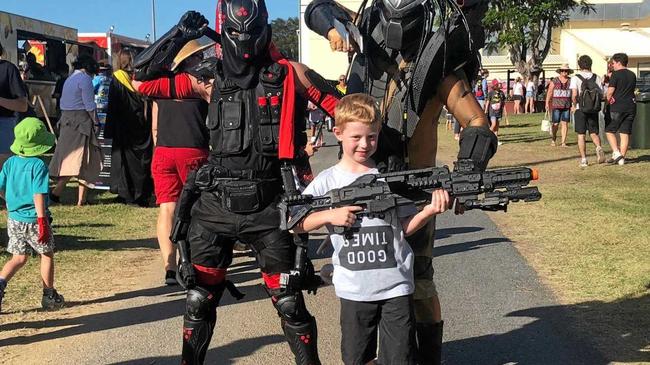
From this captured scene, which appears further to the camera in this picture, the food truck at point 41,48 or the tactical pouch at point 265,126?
the food truck at point 41,48

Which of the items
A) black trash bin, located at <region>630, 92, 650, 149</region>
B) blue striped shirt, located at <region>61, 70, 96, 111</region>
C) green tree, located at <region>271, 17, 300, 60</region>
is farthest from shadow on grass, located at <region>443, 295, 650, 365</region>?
green tree, located at <region>271, 17, 300, 60</region>

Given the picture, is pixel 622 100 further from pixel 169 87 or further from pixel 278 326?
pixel 169 87

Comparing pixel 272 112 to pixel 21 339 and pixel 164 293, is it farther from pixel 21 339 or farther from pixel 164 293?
pixel 164 293

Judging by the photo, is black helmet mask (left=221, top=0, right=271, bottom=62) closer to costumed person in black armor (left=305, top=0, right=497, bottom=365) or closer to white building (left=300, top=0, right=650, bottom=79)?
costumed person in black armor (left=305, top=0, right=497, bottom=365)

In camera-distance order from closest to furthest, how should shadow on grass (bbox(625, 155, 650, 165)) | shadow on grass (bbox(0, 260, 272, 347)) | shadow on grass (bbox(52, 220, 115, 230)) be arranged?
shadow on grass (bbox(0, 260, 272, 347))
shadow on grass (bbox(52, 220, 115, 230))
shadow on grass (bbox(625, 155, 650, 165))

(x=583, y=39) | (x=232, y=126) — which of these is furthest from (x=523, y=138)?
(x=583, y=39)

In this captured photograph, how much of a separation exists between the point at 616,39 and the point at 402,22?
4982 cm

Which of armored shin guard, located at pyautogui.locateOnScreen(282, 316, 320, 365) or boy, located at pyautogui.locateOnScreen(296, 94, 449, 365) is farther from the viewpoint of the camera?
armored shin guard, located at pyautogui.locateOnScreen(282, 316, 320, 365)

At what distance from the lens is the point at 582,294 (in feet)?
18.6

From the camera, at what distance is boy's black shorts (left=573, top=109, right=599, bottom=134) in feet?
44.5

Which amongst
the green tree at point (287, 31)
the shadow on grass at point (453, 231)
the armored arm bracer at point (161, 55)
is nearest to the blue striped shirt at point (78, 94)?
the shadow on grass at point (453, 231)

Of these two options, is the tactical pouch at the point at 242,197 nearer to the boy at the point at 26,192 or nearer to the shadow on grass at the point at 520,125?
the boy at the point at 26,192

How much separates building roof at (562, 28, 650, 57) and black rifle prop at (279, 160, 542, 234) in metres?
42.2

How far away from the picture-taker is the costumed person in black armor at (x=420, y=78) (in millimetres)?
3318
